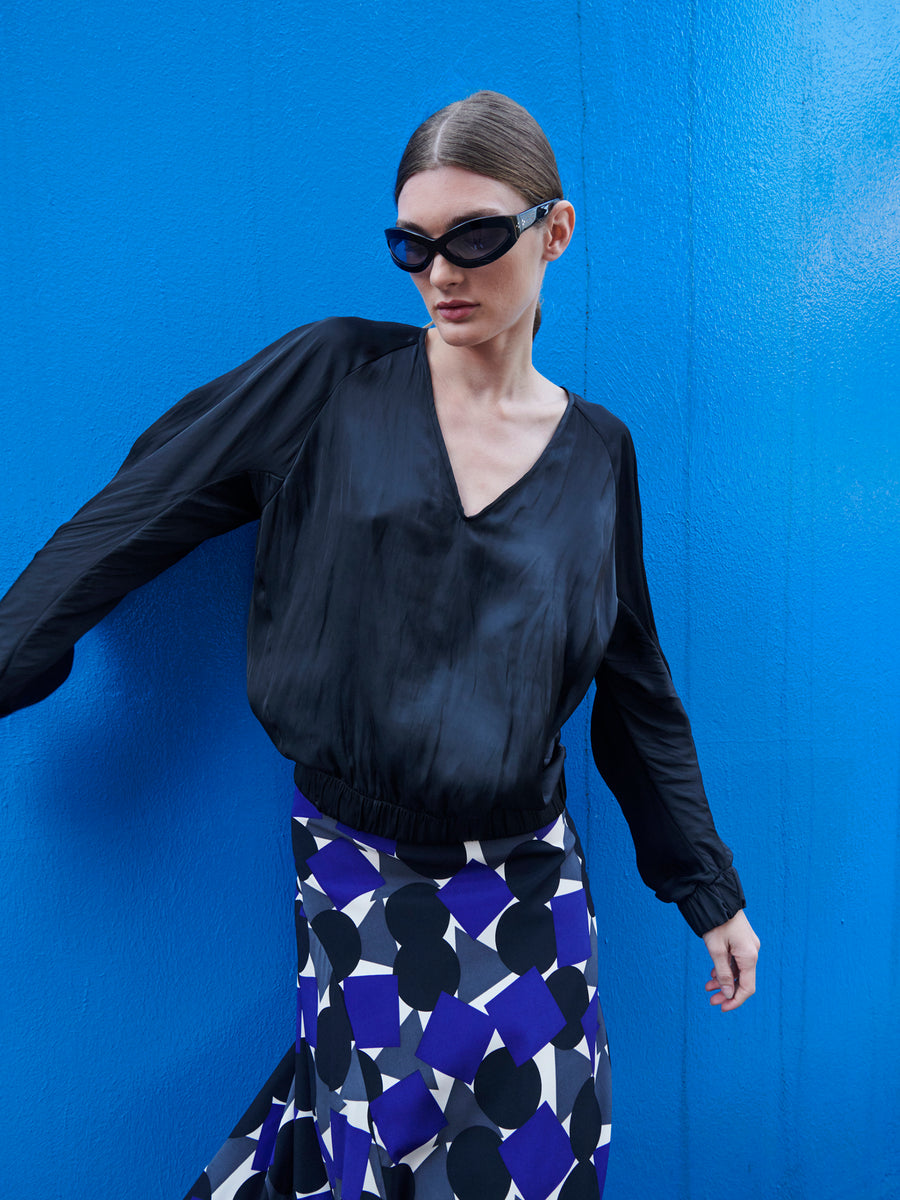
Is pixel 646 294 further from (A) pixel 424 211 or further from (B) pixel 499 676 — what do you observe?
(B) pixel 499 676

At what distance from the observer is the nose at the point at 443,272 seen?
97 cm

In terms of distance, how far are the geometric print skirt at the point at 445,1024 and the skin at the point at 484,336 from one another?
442 millimetres

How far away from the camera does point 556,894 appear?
1136mm

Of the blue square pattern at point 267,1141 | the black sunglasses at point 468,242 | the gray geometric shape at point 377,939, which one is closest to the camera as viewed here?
the black sunglasses at point 468,242

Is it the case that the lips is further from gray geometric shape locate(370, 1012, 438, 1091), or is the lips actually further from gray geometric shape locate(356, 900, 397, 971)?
gray geometric shape locate(370, 1012, 438, 1091)

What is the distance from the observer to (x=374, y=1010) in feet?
3.42

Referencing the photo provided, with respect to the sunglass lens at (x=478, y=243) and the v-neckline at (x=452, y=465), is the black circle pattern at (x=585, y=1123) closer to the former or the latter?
the v-neckline at (x=452, y=465)

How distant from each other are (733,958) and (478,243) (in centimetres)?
100

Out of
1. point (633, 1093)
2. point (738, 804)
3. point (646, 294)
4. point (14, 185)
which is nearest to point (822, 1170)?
point (633, 1093)

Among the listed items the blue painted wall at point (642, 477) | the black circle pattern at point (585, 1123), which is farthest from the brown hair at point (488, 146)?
the black circle pattern at point (585, 1123)

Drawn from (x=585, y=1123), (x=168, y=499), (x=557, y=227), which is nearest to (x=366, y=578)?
(x=168, y=499)

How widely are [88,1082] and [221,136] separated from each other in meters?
1.33

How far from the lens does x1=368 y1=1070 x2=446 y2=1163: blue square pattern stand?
39.8 inches

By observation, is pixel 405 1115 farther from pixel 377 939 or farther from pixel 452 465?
pixel 452 465
